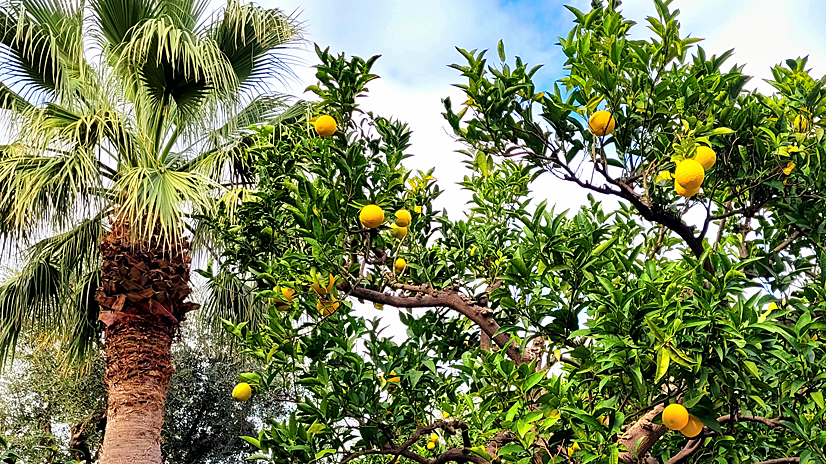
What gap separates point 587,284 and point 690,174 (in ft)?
1.35

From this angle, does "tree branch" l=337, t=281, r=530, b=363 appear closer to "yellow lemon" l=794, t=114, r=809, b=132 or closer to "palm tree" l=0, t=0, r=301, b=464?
"yellow lemon" l=794, t=114, r=809, b=132

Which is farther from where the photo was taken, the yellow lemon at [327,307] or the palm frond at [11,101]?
the palm frond at [11,101]

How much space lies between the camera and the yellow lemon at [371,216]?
6.84 feet

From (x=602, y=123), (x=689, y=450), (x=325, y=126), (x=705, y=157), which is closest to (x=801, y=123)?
(x=705, y=157)

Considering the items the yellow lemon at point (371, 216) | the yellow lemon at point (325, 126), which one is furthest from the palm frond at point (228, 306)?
the yellow lemon at point (371, 216)

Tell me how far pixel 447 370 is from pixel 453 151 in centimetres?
Result: 90

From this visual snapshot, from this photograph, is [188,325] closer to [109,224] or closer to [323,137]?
[109,224]

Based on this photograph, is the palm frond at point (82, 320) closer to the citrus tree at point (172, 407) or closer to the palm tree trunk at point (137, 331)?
the palm tree trunk at point (137, 331)

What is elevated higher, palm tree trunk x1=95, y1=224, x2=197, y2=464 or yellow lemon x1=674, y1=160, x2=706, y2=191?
palm tree trunk x1=95, y1=224, x2=197, y2=464

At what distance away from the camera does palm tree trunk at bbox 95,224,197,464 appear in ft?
16.3

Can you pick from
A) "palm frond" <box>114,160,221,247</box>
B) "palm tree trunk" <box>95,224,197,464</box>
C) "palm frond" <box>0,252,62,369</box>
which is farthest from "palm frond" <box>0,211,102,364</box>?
"palm frond" <box>114,160,221,247</box>

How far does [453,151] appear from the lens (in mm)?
2723

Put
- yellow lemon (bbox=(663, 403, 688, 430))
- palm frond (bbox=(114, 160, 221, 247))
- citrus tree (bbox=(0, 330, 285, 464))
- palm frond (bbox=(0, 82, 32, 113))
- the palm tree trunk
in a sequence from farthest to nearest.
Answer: citrus tree (bbox=(0, 330, 285, 464)), palm frond (bbox=(0, 82, 32, 113)), the palm tree trunk, palm frond (bbox=(114, 160, 221, 247)), yellow lemon (bbox=(663, 403, 688, 430))

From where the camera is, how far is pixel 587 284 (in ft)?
6.00
